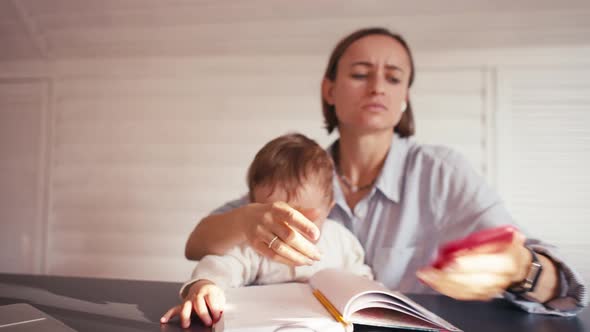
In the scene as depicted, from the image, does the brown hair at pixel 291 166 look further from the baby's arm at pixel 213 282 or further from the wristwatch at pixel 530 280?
the wristwatch at pixel 530 280

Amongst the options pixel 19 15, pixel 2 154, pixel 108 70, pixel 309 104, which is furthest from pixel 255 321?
pixel 2 154

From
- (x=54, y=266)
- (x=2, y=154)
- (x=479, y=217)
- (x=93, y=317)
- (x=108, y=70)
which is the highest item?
(x=108, y=70)

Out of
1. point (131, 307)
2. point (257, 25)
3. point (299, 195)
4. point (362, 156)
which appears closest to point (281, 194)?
point (299, 195)

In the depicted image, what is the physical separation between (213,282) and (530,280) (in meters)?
0.44

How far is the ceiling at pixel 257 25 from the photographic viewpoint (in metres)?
1.16

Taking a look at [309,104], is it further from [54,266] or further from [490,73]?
[54,266]

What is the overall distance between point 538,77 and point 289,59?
0.73m

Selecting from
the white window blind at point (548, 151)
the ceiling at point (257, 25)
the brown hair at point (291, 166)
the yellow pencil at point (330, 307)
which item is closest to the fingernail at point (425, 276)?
the yellow pencil at point (330, 307)

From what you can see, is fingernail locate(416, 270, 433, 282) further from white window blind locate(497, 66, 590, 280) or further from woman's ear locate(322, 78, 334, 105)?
white window blind locate(497, 66, 590, 280)

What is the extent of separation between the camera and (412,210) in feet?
2.87

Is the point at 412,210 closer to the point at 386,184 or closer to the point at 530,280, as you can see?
the point at 386,184

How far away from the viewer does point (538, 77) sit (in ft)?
3.82

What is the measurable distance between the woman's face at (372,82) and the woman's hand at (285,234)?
1.42 ft

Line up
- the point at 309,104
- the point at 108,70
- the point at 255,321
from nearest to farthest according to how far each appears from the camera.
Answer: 1. the point at 255,321
2. the point at 309,104
3. the point at 108,70
